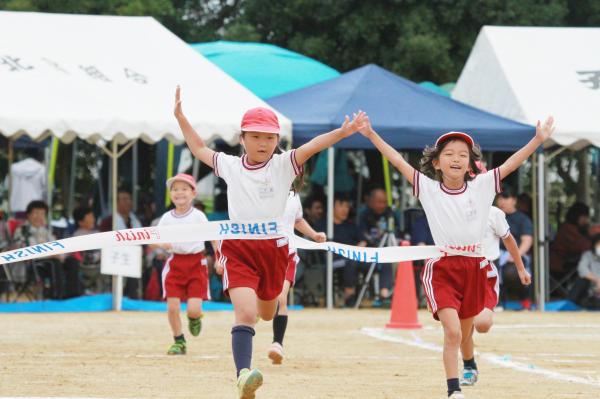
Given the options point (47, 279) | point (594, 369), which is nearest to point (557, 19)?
point (47, 279)

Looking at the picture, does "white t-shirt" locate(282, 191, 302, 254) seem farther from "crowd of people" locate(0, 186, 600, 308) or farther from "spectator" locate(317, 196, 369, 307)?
"spectator" locate(317, 196, 369, 307)

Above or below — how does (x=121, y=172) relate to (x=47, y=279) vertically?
above

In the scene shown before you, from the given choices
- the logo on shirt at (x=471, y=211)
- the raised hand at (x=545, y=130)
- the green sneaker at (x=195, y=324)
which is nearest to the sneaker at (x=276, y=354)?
the green sneaker at (x=195, y=324)

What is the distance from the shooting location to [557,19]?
3375 cm

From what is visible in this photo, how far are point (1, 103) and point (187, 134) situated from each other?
10.2m

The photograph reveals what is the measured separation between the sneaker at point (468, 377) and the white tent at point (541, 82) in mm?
10538

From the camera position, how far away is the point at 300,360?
1221cm

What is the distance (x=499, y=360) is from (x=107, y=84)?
949cm

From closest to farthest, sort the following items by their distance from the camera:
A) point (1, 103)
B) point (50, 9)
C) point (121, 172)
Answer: point (1, 103)
point (121, 172)
point (50, 9)

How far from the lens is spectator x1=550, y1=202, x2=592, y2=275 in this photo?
872 inches

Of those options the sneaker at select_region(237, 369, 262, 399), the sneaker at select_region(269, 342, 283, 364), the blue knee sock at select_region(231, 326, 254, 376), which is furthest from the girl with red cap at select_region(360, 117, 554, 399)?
the sneaker at select_region(269, 342, 283, 364)

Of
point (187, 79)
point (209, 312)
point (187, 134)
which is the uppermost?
point (187, 79)

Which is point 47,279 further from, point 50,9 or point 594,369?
point 50,9

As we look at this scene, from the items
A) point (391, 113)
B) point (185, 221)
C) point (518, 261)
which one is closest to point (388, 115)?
point (391, 113)
